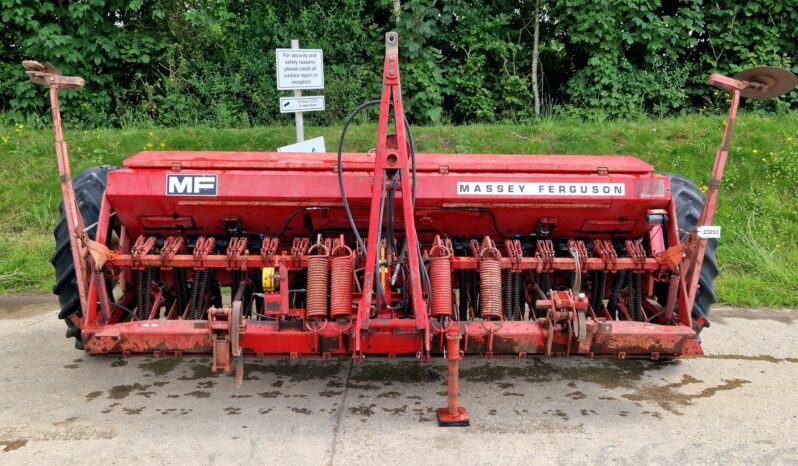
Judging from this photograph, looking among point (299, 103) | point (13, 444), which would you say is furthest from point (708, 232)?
point (299, 103)

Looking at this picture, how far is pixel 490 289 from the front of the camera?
12.6ft

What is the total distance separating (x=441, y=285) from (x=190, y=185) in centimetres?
160

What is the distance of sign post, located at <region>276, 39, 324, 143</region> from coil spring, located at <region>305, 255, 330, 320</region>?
3541mm

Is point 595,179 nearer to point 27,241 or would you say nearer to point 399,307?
point 399,307

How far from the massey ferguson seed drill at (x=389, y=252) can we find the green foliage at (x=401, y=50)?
618 centimetres

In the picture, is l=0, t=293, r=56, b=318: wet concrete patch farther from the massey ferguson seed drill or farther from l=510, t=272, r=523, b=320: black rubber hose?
l=510, t=272, r=523, b=320: black rubber hose

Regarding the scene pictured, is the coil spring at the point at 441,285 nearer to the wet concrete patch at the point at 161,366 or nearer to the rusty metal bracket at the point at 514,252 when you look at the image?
the rusty metal bracket at the point at 514,252

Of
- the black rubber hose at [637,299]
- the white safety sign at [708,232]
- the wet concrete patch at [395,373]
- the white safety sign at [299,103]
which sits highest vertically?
the white safety sign at [299,103]

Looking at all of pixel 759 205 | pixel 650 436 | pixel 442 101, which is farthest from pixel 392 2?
pixel 650 436

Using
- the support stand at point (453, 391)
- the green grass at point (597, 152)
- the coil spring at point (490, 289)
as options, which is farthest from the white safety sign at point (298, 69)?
the support stand at point (453, 391)

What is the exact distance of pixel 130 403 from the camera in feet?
13.0

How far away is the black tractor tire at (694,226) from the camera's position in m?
4.40

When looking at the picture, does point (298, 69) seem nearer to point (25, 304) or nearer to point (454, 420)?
point (25, 304)

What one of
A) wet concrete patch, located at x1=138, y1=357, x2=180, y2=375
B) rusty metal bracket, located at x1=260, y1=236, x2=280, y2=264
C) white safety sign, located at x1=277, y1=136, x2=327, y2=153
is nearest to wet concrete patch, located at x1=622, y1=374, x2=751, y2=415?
rusty metal bracket, located at x1=260, y1=236, x2=280, y2=264
